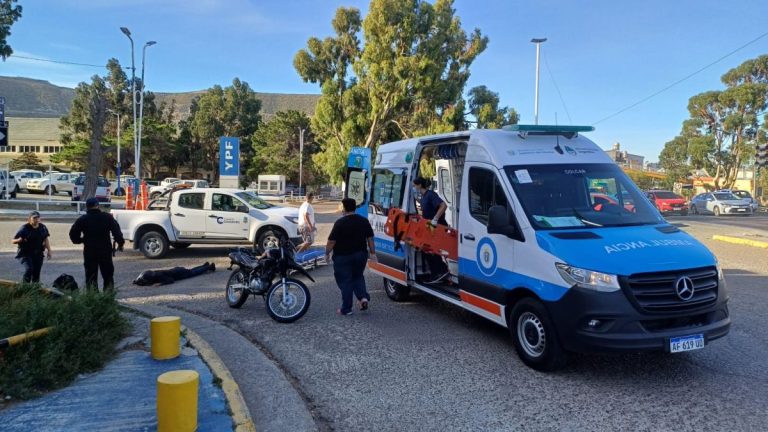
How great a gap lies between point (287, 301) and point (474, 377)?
10.4 feet

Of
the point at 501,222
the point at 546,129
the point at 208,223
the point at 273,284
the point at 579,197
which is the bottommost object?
the point at 273,284

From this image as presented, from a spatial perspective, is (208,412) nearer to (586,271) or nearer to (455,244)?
(586,271)

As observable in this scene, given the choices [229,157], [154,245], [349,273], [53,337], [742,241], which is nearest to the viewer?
[53,337]

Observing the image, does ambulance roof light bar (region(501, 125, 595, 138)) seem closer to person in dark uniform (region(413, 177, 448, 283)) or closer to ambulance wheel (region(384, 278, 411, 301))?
person in dark uniform (region(413, 177, 448, 283))

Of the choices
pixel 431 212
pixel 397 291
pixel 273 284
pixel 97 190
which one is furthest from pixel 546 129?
pixel 97 190

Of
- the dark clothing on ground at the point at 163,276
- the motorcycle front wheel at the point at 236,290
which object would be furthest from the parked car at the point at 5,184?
the motorcycle front wheel at the point at 236,290

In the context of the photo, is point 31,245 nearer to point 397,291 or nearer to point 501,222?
point 397,291

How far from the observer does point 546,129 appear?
647cm

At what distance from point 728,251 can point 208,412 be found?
15563mm

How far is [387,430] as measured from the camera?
416cm

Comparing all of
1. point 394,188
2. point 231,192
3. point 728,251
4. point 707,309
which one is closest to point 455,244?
point 394,188

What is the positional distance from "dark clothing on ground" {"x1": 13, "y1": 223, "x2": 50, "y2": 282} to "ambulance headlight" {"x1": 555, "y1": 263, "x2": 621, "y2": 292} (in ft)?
27.8

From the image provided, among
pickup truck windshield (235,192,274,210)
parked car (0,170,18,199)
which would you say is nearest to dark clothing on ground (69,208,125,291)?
pickup truck windshield (235,192,274,210)

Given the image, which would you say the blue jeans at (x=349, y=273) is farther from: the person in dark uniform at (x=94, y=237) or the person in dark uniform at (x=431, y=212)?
the person in dark uniform at (x=94, y=237)
